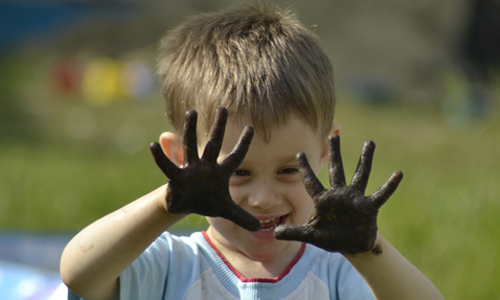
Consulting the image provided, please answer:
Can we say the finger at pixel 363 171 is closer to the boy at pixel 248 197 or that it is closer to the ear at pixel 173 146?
the boy at pixel 248 197

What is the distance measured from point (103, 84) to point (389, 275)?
7.43 meters

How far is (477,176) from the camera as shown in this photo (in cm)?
448

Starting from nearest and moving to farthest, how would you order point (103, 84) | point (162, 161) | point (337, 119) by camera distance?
1. point (162, 161)
2. point (337, 119)
3. point (103, 84)

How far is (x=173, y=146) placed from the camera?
1587mm

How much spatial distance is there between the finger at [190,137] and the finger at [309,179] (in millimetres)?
217

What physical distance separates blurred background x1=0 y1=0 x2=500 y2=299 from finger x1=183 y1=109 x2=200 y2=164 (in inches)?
30.9

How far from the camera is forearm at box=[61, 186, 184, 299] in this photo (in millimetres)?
1285

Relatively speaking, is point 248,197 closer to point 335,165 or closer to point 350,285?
point 335,165

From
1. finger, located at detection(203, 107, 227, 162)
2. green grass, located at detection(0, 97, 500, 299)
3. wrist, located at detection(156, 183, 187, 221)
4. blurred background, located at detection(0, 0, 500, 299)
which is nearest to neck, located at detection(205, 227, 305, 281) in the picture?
wrist, located at detection(156, 183, 187, 221)

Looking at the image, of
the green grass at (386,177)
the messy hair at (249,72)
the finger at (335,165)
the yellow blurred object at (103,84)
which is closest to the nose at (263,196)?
the messy hair at (249,72)

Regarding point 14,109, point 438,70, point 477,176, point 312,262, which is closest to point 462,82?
point 438,70

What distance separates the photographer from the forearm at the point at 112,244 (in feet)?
4.22

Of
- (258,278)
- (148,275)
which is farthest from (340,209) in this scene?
(148,275)

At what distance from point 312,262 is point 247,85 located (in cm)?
53
